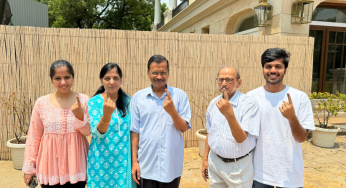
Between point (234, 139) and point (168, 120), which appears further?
point (168, 120)

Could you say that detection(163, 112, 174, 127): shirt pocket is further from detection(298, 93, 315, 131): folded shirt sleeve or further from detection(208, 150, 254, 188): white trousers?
detection(298, 93, 315, 131): folded shirt sleeve

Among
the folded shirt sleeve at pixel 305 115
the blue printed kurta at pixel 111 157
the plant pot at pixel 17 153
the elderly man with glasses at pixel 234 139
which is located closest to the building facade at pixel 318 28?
the folded shirt sleeve at pixel 305 115

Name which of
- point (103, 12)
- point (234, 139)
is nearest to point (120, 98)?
point (234, 139)

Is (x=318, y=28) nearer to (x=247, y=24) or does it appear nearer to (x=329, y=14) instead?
(x=329, y=14)

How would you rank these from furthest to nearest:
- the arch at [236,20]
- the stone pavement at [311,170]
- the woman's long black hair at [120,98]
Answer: the arch at [236,20]
the stone pavement at [311,170]
the woman's long black hair at [120,98]

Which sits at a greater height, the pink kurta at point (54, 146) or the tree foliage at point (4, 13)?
the tree foliage at point (4, 13)

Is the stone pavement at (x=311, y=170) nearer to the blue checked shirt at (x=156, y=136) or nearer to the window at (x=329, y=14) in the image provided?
the blue checked shirt at (x=156, y=136)

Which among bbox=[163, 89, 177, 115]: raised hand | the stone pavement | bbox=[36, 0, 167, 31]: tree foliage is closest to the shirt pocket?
bbox=[163, 89, 177, 115]: raised hand

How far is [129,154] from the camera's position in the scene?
178 centimetres

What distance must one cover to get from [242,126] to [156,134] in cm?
65

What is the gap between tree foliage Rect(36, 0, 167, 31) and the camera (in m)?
14.9

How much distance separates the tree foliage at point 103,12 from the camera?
1487 centimetres

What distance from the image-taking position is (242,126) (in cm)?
161

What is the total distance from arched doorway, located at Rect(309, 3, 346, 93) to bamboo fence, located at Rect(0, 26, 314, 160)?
2139 mm
